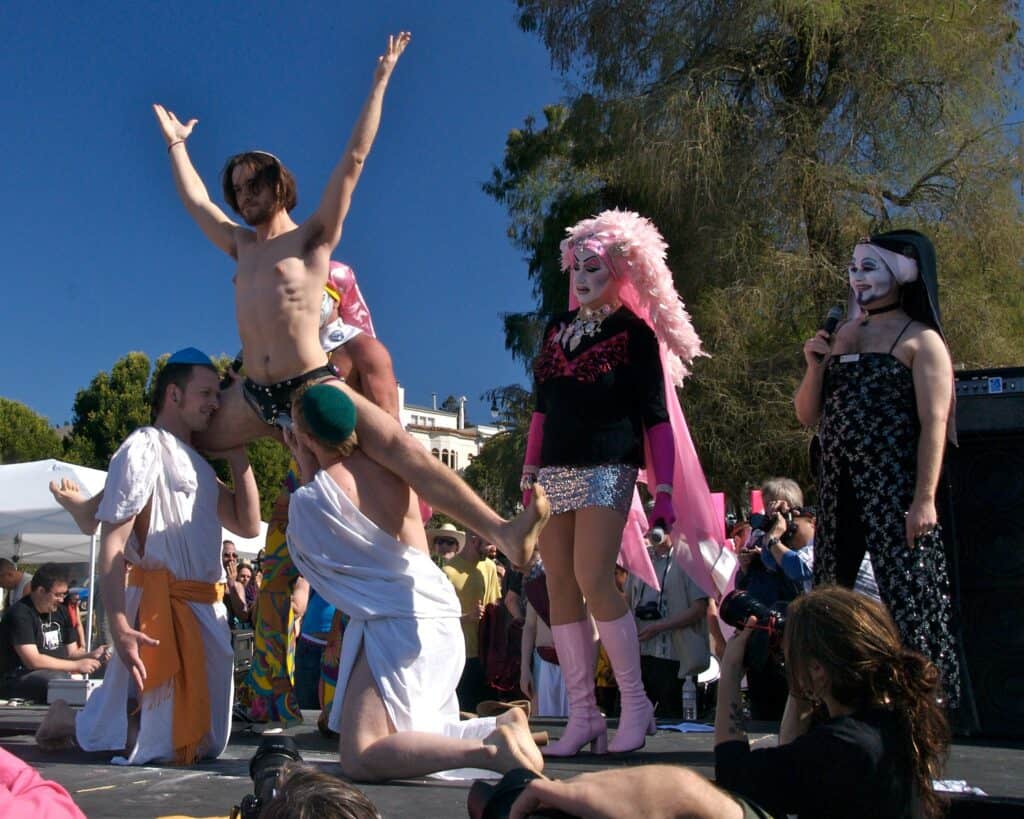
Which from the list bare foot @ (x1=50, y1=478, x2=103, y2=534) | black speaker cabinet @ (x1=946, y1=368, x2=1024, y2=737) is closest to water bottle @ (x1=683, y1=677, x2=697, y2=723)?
black speaker cabinet @ (x1=946, y1=368, x2=1024, y2=737)

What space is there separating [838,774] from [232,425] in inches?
117

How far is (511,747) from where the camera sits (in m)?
2.97

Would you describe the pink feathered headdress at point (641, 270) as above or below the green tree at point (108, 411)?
below

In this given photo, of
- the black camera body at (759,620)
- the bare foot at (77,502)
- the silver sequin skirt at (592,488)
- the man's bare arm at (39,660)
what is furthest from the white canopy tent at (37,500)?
the black camera body at (759,620)

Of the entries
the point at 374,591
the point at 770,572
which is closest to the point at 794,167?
the point at 770,572

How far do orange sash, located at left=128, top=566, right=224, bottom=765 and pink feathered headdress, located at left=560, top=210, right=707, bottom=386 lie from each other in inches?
77.5

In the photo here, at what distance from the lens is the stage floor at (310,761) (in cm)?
296

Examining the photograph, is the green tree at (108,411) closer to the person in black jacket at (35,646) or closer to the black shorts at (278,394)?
the person in black jacket at (35,646)

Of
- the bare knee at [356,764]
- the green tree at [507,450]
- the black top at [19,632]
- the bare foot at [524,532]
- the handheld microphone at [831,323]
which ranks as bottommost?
the bare knee at [356,764]

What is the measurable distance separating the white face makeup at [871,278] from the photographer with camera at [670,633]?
310 centimetres

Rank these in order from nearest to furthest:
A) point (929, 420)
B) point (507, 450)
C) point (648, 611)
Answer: point (929, 420) < point (648, 611) < point (507, 450)

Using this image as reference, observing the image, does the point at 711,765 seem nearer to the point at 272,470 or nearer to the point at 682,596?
the point at 682,596

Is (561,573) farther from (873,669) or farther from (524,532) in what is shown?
(873,669)

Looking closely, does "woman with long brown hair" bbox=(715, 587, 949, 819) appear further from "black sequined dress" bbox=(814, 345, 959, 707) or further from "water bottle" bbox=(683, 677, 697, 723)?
"water bottle" bbox=(683, 677, 697, 723)
